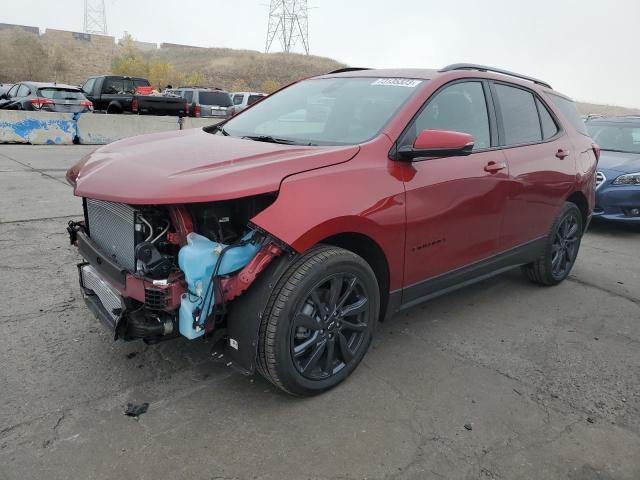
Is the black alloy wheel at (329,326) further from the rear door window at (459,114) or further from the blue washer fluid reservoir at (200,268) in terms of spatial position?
the rear door window at (459,114)

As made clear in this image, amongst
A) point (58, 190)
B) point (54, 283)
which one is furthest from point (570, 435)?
point (58, 190)

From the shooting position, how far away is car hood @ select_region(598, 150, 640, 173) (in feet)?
24.3

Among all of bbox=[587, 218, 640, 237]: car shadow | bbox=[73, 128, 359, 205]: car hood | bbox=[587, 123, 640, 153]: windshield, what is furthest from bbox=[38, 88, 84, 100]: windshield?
bbox=[587, 218, 640, 237]: car shadow

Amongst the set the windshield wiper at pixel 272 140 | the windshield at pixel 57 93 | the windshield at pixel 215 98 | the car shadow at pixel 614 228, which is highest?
the windshield at pixel 215 98

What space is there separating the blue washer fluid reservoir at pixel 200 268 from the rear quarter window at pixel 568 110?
12.0 feet

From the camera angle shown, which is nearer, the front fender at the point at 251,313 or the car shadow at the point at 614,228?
the front fender at the point at 251,313

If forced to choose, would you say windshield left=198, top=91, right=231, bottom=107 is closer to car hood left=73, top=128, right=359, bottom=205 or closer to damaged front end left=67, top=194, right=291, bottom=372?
car hood left=73, top=128, right=359, bottom=205

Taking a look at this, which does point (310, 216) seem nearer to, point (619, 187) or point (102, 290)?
point (102, 290)

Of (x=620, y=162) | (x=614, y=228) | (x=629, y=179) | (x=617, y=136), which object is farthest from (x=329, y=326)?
(x=617, y=136)

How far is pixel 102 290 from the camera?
286 centimetres

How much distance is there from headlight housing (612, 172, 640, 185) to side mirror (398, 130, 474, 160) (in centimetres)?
554

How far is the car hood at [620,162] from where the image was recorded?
7.42m

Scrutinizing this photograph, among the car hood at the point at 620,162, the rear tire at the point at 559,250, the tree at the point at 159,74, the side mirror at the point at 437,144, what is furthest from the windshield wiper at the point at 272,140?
the tree at the point at 159,74

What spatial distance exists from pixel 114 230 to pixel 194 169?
644 mm
